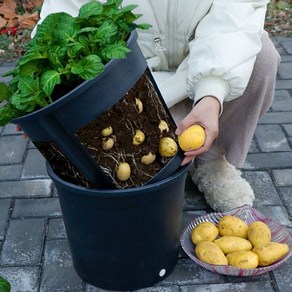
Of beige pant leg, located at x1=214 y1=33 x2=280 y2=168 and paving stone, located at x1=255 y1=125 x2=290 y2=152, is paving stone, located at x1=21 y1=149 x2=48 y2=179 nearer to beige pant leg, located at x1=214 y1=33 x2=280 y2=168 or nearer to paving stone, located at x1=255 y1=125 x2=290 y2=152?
beige pant leg, located at x1=214 y1=33 x2=280 y2=168

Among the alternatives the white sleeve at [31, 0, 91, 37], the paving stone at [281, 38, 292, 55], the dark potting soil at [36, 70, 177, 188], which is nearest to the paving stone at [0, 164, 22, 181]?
the white sleeve at [31, 0, 91, 37]

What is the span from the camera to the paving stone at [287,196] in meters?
2.41

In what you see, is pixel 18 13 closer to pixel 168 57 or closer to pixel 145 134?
pixel 168 57

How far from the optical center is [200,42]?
195 cm

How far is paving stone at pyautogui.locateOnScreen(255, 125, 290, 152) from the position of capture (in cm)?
281

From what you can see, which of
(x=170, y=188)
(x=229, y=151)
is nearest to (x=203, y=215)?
(x=229, y=151)

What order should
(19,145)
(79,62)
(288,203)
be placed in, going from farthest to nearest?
(19,145)
(288,203)
(79,62)

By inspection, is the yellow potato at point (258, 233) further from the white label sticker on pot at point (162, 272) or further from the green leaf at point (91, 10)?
the green leaf at point (91, 10)

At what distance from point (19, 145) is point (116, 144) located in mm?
1367

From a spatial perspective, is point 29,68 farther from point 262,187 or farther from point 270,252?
point 262,187

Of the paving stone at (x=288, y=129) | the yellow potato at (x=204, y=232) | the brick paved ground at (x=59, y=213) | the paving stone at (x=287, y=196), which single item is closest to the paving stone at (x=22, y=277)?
the brick paved ground at (x=59, y=213)

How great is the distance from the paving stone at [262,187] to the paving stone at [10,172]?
3.27ft

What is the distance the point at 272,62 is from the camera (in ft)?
6.96

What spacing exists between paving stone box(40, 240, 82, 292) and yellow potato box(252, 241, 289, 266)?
0.61m
